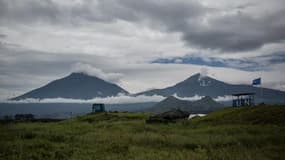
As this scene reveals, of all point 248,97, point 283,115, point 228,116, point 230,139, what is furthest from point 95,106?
point 230,139

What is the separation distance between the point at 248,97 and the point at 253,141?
4189 centimetres

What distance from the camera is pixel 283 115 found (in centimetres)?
3388

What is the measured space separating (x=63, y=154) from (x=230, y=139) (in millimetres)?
12168

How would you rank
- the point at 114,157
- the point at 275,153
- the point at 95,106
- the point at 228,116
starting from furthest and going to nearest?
the point at 95,106 < the point at 228,116 < the point at 275,153 < the point at 114,157

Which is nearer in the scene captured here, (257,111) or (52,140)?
(52,140)

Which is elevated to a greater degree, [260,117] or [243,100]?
[243,100]

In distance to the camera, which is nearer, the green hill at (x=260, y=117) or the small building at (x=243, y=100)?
the green hill at (x=260, y=117)

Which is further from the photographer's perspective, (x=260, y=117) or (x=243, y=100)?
(x=243, y=100)

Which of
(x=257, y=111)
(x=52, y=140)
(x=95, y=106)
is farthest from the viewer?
(x=95, y=106)

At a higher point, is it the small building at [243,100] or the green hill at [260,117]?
the small building at [243,100]

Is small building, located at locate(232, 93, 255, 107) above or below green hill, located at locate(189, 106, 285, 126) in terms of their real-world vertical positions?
above

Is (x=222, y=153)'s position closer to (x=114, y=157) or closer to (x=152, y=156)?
(x=152, y=156)

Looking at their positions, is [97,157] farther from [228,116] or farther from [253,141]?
[228,116]

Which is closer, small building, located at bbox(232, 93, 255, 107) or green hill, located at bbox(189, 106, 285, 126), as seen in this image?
green hill, located at bbox(189, 106, 285, 126)
